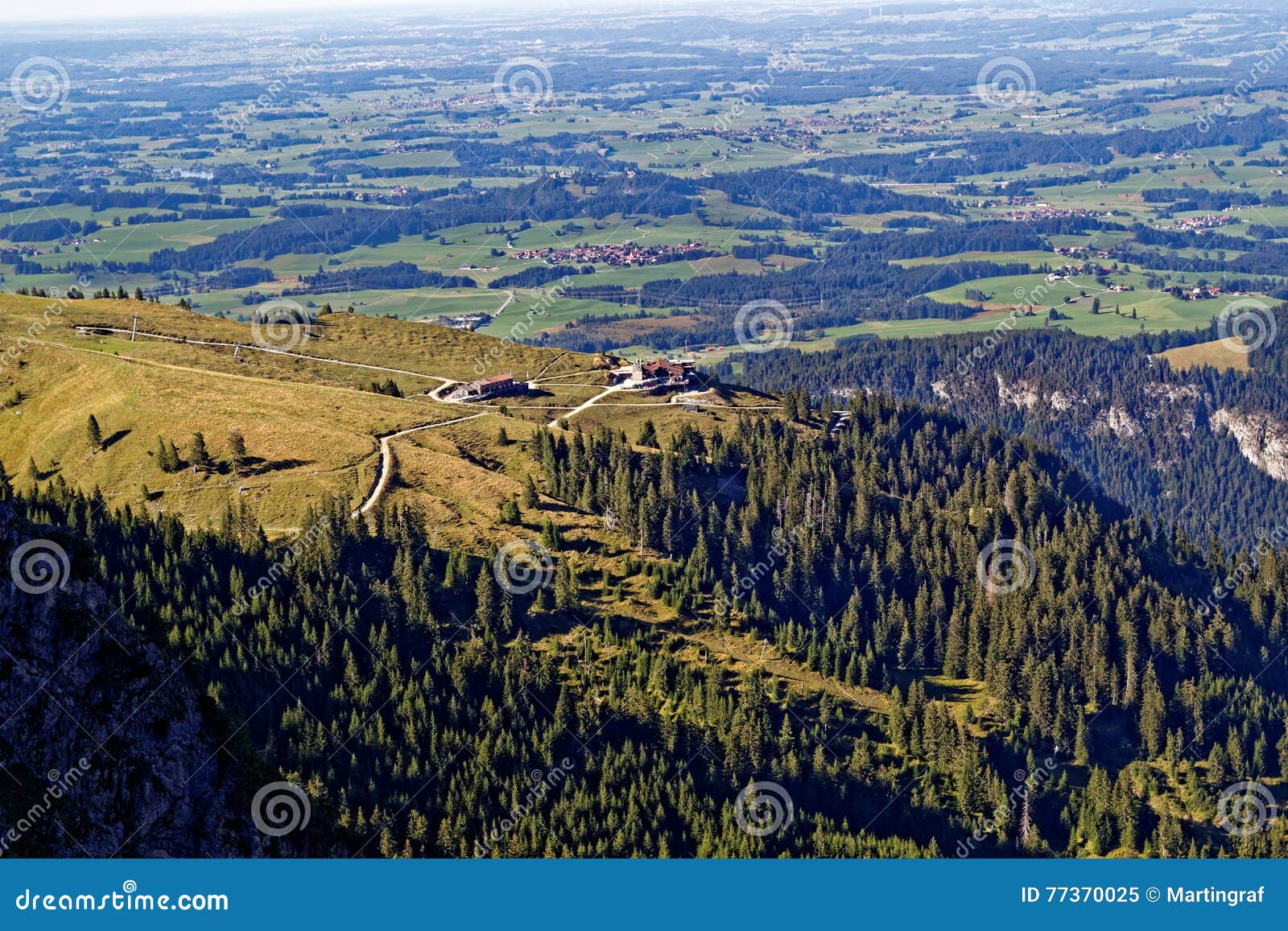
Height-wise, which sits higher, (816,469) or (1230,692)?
(816,469)

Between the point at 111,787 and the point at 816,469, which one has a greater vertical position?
the point at 111,787

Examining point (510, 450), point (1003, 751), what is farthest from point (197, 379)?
point (1003, 751)

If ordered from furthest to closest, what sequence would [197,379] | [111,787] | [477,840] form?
[197,379] → [477,840] → [111,787]

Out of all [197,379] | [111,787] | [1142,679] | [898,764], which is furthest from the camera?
[197,379]

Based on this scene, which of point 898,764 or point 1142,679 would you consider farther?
point 1142,679

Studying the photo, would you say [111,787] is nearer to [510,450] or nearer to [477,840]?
[477,840]

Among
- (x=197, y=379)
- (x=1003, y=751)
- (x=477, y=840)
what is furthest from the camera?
(x=197, y=379)

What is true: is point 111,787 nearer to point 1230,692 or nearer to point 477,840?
point 477,840

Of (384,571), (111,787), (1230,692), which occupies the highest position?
(111,787)

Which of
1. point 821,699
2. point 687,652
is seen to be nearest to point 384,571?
point 687,652
